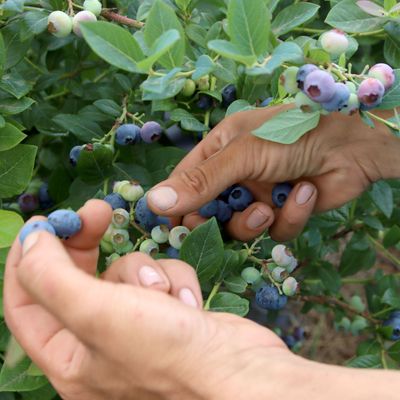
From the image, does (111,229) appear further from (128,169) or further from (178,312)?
(178,312)

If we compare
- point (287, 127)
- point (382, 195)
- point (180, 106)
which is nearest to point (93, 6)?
point (180, 106)

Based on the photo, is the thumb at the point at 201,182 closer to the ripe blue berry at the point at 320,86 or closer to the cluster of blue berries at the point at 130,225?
the cluster of blue berries at the point at 130,225

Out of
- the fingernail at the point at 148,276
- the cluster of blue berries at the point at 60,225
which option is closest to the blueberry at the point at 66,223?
the cluster of blue berries at the point at 60,225

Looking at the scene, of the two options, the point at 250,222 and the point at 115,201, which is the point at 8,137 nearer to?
the point at 115,201

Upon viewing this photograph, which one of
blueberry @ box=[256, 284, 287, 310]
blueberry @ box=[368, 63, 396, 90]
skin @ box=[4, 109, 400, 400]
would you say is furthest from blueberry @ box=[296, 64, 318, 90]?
blueberry @ box=[256, 284, 287, 310]

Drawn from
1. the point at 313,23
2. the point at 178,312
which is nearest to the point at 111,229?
the point at 178,312

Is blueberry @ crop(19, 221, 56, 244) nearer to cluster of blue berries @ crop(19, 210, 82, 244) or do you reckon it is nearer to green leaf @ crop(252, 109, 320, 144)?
cluster of blue berries @ crop(19, 210, 82, 244)
